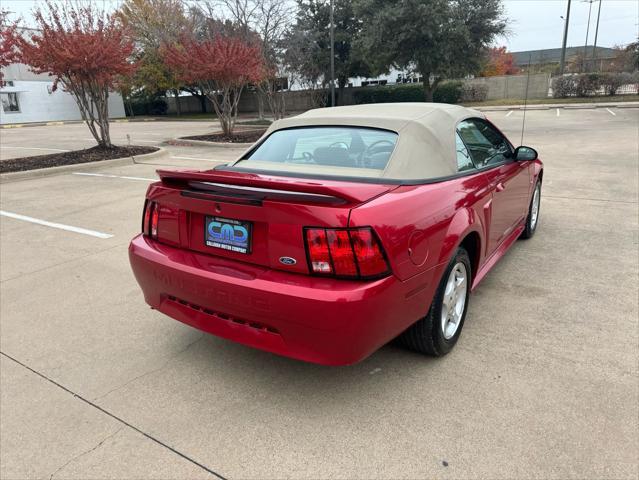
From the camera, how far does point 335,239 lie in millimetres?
2184

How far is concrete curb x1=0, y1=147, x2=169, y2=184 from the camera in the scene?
10094 millimetres

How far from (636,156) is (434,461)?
10257 millimetres

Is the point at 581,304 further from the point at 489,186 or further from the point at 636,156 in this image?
the point at 636,156

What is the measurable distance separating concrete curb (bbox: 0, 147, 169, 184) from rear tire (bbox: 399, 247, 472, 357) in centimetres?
→ 1028

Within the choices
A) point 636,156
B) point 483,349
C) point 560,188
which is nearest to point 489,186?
point 483,349

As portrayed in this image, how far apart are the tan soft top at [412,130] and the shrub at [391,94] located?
3358 centimetres

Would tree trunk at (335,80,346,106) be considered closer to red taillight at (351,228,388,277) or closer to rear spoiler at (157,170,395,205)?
rear spoiler at (157,170,395,205)

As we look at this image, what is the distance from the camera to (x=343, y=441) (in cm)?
227

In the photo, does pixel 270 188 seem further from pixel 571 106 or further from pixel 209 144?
pixel 571 106

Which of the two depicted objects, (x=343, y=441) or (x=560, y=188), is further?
(x=560, y=188)

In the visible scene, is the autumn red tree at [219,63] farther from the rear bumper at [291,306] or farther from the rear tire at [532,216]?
the rear bumper at [291,306]

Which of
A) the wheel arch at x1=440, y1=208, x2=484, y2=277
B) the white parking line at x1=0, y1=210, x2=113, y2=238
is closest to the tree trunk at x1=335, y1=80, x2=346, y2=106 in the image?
the white parking line at x1=0, y1=210, x2=113, y2=238

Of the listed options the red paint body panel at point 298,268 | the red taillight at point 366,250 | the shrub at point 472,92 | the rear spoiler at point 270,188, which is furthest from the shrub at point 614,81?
the red taillight at point 366,250

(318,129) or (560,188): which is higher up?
(318,129)
